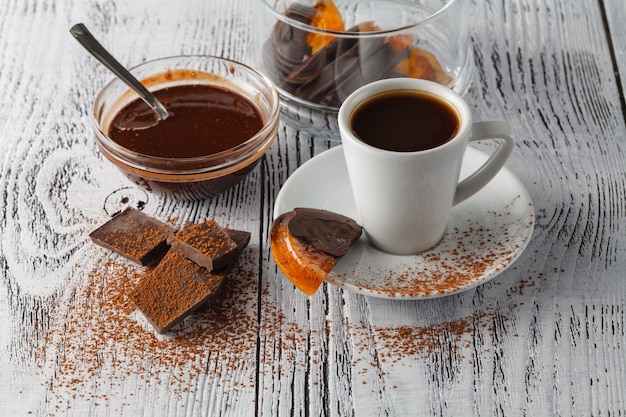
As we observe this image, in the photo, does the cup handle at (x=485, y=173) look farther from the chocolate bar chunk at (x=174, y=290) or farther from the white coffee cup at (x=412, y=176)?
the chocolate bar chunk at (x=174, y=290)

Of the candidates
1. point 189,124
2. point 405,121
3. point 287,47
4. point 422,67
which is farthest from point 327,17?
point 405,121

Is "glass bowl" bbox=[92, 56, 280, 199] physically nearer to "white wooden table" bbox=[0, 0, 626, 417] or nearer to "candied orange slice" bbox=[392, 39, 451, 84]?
"white wooden table" bbox=[0, 0, 626, 417]

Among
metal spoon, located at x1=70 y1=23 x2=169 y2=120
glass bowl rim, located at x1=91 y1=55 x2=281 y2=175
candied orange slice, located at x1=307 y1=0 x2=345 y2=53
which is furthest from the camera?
candied orange slice, located at x1=307 y1=0 x2=345 y2=53

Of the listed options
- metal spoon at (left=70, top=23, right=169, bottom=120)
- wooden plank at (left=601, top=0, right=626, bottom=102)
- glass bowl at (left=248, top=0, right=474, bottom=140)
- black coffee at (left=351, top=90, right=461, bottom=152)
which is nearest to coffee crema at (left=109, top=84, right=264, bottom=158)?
metal spoon at (left=70, top=23, right=169, bottom=120)

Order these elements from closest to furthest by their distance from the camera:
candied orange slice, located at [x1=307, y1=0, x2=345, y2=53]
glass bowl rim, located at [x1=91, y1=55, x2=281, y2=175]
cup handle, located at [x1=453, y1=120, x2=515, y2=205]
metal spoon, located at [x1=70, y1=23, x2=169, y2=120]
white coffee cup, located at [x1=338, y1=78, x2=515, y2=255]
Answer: white coffee cup, located at [x1=338, y1=78, x2=515, y2=255]
cup handle, located at [x1=453, y1=120, x2=515, y2=205]
glass bowl rim, located at [x1=91, y1=55, x2=281, y2=175]
metal spoon, located at [x1=70, y1=23, x2=169, y2=120]
candied orange slice, located at [x1=307, y1=0, x2=345, y2=53]

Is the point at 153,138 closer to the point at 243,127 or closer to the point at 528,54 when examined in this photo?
the point at 243,127

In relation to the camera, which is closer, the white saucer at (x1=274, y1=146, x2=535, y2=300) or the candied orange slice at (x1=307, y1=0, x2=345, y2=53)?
the white saucer at (x1=274, y1=146, x2=535, y2=300)

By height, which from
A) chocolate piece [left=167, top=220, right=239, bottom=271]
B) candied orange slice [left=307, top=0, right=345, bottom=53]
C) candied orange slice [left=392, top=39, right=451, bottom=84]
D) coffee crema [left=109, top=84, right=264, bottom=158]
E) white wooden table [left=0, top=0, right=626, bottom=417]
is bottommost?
white wooden table [left=0, top=0, right=626, bottom=417]

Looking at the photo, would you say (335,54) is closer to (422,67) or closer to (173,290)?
(422,67)
